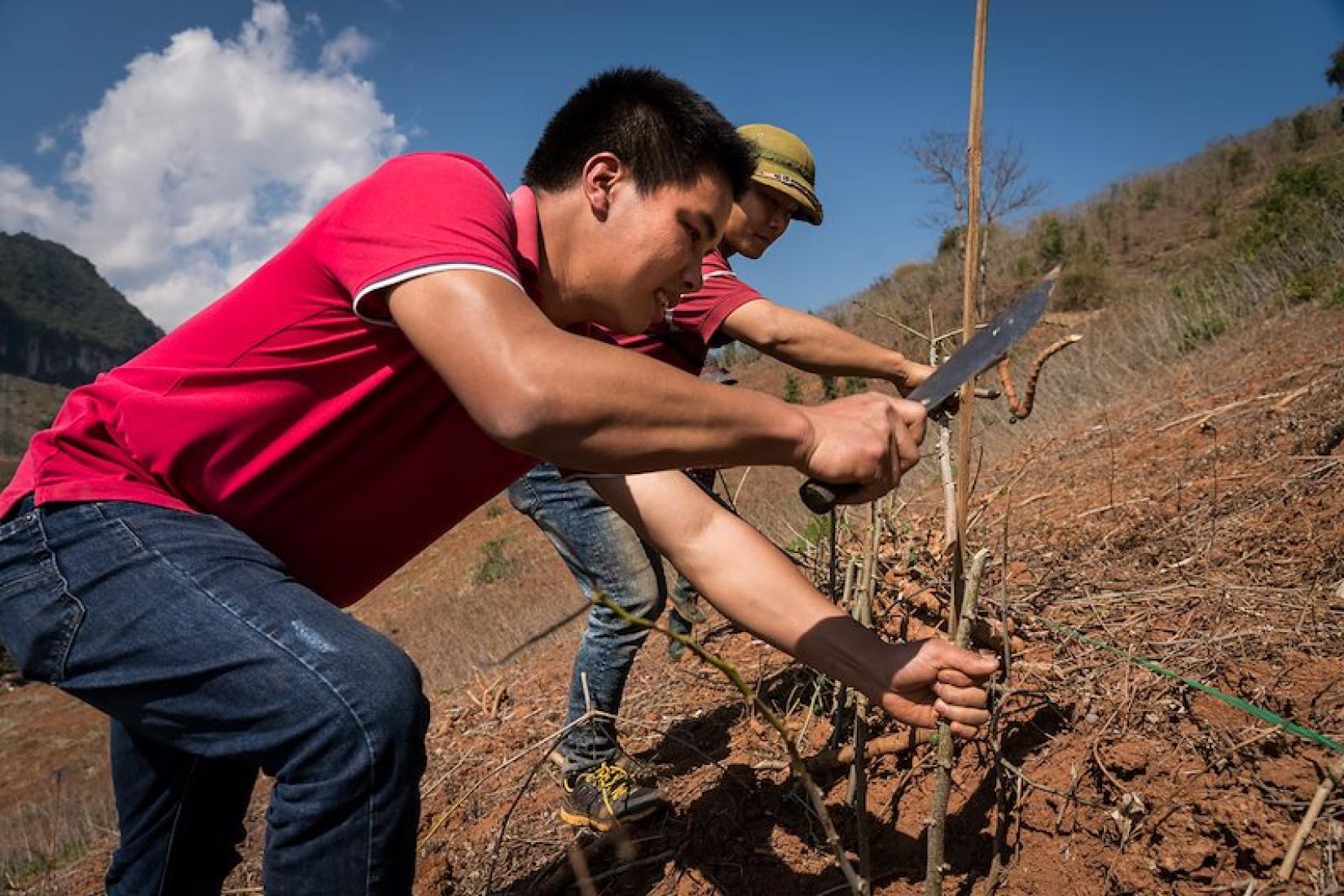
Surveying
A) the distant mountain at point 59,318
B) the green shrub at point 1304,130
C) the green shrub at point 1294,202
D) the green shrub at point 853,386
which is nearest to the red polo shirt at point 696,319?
the green shrub at point 1294,202

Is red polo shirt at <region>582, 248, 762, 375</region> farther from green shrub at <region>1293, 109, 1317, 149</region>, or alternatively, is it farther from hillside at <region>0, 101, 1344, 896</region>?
green shrub at <region>1293, 109, 1317, 149</region>

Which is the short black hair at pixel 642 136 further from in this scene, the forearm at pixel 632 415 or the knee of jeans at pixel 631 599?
the knee of jeans at pixel 631 599

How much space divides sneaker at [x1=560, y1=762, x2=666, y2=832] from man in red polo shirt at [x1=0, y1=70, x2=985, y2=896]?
976 millimetres

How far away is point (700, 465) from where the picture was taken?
3.34ft

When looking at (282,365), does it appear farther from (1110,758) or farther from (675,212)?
(1110,758)

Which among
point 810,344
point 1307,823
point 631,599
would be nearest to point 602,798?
point 631,599

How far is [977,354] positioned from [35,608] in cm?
141

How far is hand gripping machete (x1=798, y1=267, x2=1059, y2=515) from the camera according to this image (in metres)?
1.13

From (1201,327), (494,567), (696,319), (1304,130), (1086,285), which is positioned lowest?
(494,567)

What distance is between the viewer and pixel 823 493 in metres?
1.13

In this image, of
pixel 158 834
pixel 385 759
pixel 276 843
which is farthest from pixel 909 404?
pixel 158 834

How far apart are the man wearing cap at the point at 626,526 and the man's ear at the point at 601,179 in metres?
0.85

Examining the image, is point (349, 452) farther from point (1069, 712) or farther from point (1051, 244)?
point (1051, 244)

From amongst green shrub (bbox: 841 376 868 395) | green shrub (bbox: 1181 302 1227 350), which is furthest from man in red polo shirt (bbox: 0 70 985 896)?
green shrub (bbox: 841 376 868 395)
